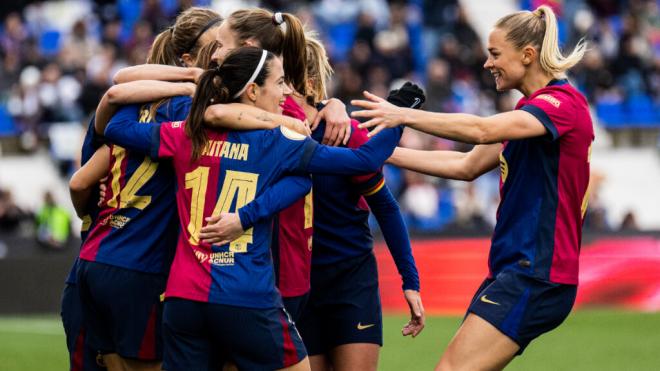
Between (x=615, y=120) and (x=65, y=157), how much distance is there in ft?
29.7

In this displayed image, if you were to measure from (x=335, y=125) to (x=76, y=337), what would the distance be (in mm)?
1646

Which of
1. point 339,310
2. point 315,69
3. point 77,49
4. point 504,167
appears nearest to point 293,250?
point 339,310

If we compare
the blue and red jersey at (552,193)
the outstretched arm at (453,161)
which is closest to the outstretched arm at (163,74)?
the outstretched arm at (453,161)

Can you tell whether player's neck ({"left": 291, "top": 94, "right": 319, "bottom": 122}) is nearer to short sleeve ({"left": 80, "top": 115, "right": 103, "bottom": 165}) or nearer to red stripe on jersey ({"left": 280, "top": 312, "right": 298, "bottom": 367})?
short sleeve ({"left": 80, "top": 115, "right": 103, "bottom": 165})

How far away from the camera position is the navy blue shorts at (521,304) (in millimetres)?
5629

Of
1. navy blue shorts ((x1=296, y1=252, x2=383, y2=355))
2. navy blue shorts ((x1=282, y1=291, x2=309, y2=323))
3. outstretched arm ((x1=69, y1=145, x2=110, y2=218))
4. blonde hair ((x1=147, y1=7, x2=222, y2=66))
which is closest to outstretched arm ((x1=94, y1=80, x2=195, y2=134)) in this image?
outstretched arm ((x1=69, y1=145, x2=110, y2=218))

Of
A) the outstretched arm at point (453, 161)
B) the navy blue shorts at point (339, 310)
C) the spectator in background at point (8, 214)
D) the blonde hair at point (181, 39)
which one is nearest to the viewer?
the blonde hair at point (181, 39)

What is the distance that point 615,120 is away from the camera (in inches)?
771

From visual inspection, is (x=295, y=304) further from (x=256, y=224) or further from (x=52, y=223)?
(x=52, y=223)

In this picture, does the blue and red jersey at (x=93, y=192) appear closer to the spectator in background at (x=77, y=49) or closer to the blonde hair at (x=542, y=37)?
the blonde hair at (x=542, y=37)

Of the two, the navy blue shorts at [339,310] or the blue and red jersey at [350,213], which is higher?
the blue and red jersey at [350,213]

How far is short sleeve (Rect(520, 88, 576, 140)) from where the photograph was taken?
5.57 m

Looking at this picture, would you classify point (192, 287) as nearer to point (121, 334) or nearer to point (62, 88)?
point (121, 334)

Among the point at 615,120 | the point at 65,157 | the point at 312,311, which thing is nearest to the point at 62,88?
the point at 65,157
